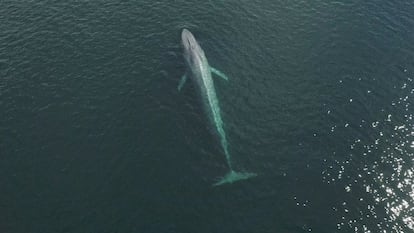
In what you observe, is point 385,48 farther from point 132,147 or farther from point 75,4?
point 75,4

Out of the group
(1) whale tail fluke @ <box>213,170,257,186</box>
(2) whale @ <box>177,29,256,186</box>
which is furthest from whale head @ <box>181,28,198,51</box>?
(1) whale tail fluke @ <box>213,170,257,186</box>

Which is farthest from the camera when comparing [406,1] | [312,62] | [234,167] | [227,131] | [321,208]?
[406,1]

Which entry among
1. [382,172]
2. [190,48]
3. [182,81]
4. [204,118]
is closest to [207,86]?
[182,81]

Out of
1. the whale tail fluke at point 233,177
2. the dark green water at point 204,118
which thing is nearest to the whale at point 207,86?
the whale tail fluke at point 233,177

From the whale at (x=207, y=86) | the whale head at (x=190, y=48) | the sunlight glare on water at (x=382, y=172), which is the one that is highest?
the whale head at (x=190, y=48)

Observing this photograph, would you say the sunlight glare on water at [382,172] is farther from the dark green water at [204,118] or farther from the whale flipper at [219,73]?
the whale flipper at [219,73]

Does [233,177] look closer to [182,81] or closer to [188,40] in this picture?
[182,81]

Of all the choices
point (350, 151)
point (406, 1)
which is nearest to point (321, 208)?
point (350, 151)

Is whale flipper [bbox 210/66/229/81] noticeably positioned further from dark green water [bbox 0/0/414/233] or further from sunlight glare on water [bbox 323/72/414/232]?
sunlight glare on water [bbox 323/72/414/232]
